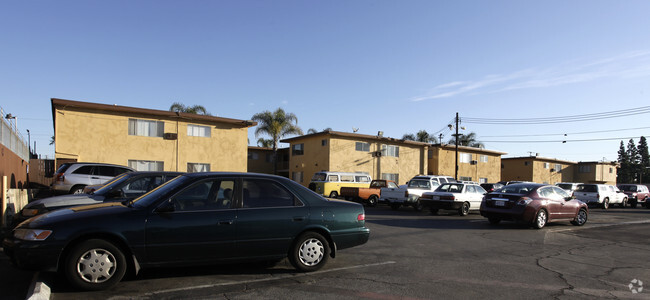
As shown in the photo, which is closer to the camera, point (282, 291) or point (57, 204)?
point (282, 291)

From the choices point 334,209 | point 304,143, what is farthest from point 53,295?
point 304,143

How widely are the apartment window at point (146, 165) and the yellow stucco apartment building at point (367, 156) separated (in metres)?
12.5

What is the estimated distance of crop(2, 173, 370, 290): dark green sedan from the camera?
464 centimetres

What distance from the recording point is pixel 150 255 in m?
4.94

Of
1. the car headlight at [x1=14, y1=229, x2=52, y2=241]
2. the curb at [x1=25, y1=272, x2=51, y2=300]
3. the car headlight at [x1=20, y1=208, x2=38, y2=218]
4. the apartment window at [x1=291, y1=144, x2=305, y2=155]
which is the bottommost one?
the curb at [x1=25, y1=272, x2=51, y2=300]

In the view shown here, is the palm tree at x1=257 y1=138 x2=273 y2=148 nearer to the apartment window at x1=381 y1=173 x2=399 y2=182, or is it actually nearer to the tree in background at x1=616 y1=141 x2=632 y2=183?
the apartment window at x1=381 y1=173 x2=399 y2=182

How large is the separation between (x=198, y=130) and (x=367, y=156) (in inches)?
586

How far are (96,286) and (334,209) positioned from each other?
3.28 metres

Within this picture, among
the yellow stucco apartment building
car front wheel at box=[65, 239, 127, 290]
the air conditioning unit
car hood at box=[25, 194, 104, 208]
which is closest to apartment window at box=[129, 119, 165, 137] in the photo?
the air conditioning unit

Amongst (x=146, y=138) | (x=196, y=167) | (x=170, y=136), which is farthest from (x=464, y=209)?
(x=146, y=138)

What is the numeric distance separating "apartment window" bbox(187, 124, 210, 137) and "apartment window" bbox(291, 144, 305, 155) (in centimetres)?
1123

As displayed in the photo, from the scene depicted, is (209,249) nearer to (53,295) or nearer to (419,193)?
(53,295)

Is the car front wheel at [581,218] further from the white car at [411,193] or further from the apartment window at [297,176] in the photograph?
the apartment window at [297,176]

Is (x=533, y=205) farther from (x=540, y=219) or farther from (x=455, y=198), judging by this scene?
(x=455, y=198)
